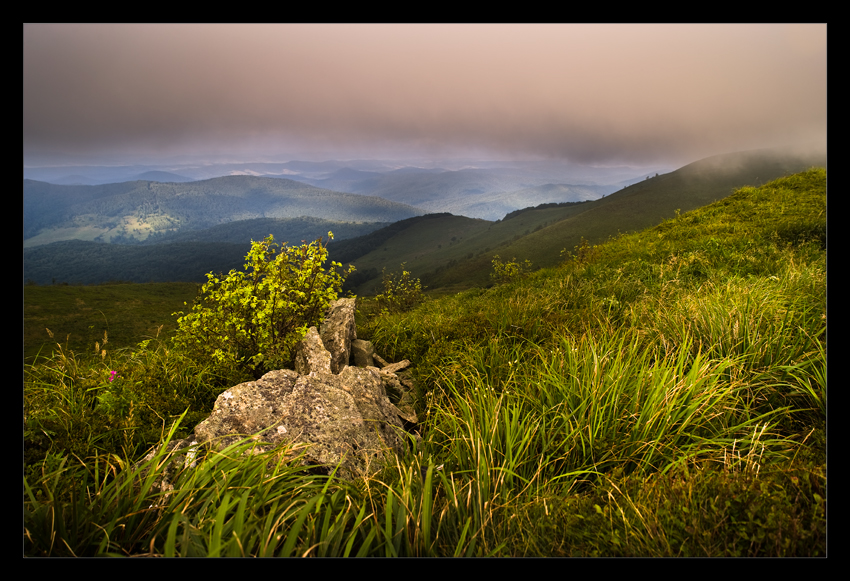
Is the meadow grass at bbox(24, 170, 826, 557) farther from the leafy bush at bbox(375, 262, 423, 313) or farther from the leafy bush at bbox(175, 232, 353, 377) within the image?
the leafy bush at bbox(375, 262, 423, 313)

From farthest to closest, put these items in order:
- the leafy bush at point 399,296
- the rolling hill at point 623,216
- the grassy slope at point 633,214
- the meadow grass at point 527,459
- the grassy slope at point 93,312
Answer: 1. the grassy slope at point 633,214
2. the rolling hill at point 623,216
3. the grassy slope at point 93,312
4. the leafy bush at point 399,296
5. the meadow grass at point 527,459

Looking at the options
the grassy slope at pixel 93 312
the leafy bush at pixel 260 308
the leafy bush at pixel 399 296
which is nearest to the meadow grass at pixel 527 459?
the leafy bush at pixel 260 308

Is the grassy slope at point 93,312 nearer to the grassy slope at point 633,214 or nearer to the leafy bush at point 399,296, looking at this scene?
the leafy bush at point 399,296

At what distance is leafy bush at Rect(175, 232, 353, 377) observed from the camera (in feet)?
16.6

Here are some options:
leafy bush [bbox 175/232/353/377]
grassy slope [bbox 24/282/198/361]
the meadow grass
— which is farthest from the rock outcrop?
grassy slope [bbox 24/282/198/361]

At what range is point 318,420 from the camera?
329 cm

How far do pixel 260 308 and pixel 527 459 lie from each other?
417cm

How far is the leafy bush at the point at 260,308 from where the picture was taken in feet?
16.6

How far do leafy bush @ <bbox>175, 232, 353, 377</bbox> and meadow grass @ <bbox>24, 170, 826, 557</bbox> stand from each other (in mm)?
509

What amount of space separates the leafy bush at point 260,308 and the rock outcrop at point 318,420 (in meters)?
1.50
